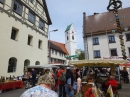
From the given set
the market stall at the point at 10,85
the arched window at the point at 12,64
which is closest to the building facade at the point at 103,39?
the arched window at the point at 12,64

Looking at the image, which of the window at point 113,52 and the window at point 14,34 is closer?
the window at point 14,34

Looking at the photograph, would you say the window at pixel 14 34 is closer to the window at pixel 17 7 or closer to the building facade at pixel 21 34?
the building facade at pixel 21 34

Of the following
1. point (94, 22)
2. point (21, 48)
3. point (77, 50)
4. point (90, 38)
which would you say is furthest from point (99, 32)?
point (77, 50)

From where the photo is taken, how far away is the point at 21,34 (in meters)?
15.4

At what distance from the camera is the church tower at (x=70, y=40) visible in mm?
54056

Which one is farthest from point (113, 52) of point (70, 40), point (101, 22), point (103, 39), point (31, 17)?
point (70, 40)

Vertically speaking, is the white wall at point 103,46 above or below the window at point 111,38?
below

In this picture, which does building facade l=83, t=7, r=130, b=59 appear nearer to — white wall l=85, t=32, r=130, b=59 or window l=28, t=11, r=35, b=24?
white wall l=85, t=32, r=130, b=59

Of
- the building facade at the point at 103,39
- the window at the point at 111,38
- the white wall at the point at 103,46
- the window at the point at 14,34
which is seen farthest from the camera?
the window at the point at 111,38

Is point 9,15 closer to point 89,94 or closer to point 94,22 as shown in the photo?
point 89,94

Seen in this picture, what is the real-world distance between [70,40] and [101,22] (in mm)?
28702

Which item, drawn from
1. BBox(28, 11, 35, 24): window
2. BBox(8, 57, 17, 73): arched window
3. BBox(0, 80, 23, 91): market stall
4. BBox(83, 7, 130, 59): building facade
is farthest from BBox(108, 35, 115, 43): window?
BBox(0, 80, 23, 91): market stall

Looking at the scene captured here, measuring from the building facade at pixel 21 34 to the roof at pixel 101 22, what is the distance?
11866mm

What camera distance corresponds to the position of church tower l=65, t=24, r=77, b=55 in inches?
2128
